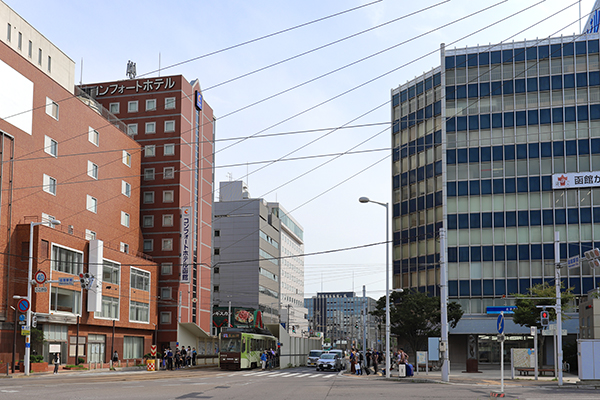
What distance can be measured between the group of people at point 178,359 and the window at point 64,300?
27.3 feet

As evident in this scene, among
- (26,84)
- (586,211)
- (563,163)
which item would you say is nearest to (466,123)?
(563,163)

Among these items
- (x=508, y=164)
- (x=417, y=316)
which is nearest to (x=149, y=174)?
(x=417, y=316)

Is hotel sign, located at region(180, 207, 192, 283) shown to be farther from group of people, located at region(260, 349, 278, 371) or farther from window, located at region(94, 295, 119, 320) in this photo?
group of people, located at region(260, 349, 278, 371)

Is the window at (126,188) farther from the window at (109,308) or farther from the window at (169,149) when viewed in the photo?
the window at (109,308)

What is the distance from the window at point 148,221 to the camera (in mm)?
72250

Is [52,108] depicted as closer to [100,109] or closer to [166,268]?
[100,109]

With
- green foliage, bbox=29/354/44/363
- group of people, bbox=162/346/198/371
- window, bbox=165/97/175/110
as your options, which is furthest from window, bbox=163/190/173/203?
green foliage, bbox=29/354/44/363

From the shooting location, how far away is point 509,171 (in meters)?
70.5

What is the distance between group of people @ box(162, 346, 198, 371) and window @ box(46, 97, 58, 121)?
21661 millimetres

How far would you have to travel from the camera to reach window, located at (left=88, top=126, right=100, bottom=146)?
5781cm

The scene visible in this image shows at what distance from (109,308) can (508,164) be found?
4472 centimetres

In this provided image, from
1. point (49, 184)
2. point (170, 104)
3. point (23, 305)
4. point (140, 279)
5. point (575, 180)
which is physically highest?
point (170, 104)

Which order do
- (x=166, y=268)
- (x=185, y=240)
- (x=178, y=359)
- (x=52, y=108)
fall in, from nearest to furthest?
1. (x=52, y=108)
2. (x=178, y=359)
3. (x=185, y=240)
4. (x=166, y=268)

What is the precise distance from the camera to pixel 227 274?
111 m
